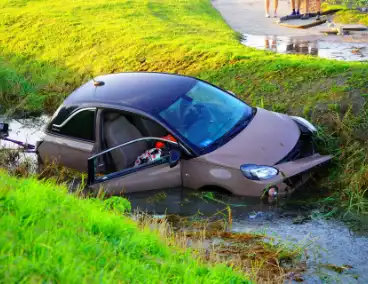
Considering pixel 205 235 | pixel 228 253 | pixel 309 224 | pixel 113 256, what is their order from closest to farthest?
pixel 113 256 < pixel 228 253 < pixel 205 235 < pixel 309 224

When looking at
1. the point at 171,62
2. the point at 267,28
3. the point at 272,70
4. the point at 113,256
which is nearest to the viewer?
the point at 113,256

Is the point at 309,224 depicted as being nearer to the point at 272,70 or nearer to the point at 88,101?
the point at 88,101

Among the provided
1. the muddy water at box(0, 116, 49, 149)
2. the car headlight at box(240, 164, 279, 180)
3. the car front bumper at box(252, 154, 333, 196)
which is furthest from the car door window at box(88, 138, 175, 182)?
the muddy water at box(0, 116, 49, 149)

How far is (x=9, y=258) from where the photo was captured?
3.94 m

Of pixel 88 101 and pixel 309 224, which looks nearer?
pixel 309 224

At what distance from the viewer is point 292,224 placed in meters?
7.16

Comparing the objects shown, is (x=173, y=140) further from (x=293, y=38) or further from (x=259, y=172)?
(x=293, y=38)

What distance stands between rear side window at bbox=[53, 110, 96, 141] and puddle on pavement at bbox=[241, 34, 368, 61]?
6950 mm

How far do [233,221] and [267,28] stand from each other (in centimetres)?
1174

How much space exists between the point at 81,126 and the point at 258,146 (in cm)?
248

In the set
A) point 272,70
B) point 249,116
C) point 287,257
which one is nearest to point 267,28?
point 272,70

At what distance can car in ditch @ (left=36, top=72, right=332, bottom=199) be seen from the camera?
7.83 m

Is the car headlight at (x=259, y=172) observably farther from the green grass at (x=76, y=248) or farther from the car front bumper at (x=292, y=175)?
the green grass at (x=76, y=248)

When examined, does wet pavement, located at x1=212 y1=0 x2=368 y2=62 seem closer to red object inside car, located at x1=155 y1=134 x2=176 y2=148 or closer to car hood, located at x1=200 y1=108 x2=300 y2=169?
car hood, located at x1=200 y1=108 x2=300 y2=169
